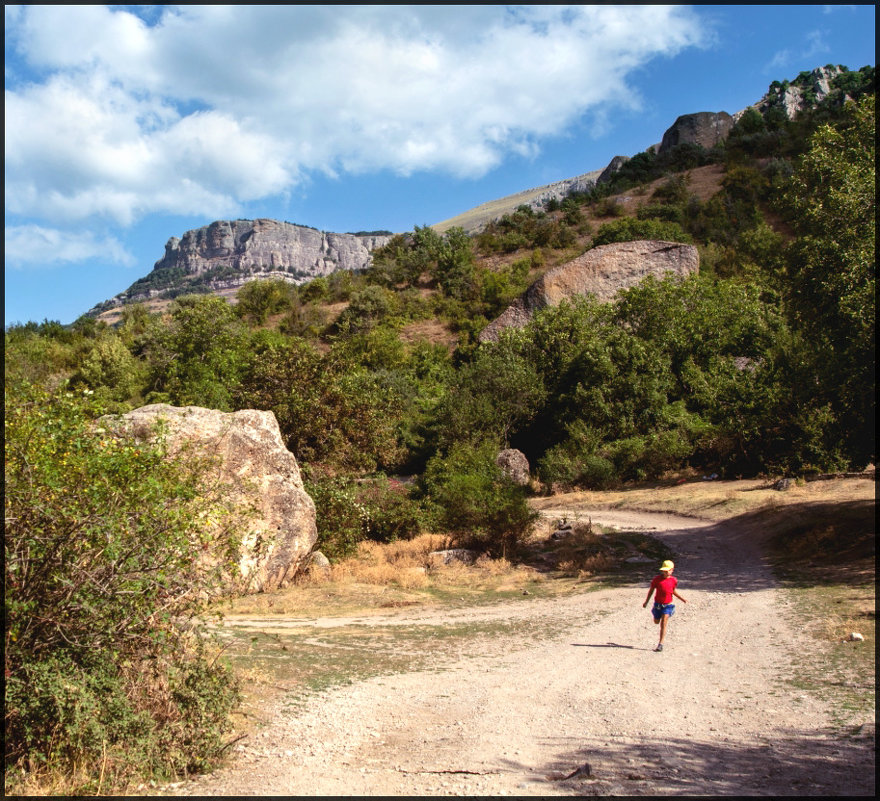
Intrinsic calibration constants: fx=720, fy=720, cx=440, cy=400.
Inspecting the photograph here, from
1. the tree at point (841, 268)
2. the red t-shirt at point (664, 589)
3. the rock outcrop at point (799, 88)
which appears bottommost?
the red t-shirt at point (664, 589)

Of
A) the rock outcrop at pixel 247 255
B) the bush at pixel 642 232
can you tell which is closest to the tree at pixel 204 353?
the bush at pixel 642 232

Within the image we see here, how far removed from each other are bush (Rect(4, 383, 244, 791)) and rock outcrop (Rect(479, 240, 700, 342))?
34.4m

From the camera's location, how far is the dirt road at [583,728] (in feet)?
17.5

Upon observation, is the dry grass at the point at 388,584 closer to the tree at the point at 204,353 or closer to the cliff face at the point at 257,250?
the tree at the point at 204,353

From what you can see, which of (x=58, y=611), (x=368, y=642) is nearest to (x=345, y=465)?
(x=368, y=642)

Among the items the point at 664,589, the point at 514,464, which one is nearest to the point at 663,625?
the point at 664,589

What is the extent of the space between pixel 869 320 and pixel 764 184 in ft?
160

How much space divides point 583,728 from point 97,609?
4.36 metres

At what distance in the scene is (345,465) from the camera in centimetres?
2391

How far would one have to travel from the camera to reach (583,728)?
6.66 metres

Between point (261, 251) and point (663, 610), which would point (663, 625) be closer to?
point (663, 610)

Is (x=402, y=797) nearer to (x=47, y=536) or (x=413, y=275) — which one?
(x=47, y=536)

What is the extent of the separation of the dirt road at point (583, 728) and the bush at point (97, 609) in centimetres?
57

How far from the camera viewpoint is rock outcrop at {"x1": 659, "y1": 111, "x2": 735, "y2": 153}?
78375 millimetres
